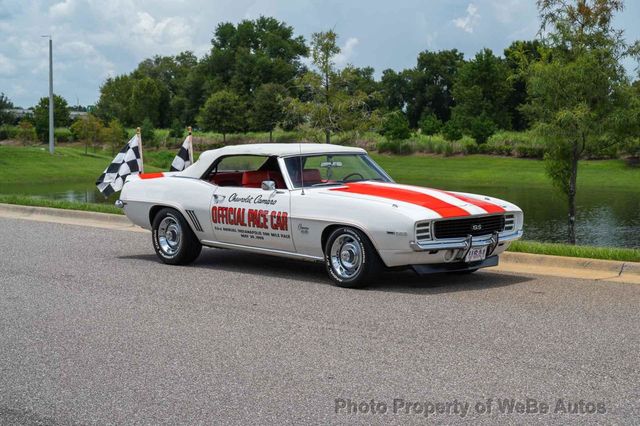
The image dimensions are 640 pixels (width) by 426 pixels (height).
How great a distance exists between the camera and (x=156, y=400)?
5.54 meters

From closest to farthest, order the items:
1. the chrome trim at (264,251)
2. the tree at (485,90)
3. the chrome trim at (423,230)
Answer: the chrome trim at (423,230)
the chrome trim at (264,251)
the tree at (485,90)

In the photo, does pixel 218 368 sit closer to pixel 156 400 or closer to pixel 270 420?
pixel 156 400

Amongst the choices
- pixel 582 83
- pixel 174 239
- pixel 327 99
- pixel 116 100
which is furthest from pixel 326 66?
pixel 116 100

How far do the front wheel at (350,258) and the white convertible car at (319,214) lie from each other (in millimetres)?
10

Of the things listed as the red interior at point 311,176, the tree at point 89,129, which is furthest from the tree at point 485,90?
the red interior at point 311,176

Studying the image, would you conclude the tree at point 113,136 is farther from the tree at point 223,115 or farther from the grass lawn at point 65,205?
the grass lawn at point 65,205

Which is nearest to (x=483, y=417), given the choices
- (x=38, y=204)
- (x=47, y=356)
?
(x=47, y=356)

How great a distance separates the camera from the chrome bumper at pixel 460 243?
350 inches

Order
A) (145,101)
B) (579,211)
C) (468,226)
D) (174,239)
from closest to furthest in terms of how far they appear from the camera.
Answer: (468,226) < (174,239) < (579,211) < (145,101)

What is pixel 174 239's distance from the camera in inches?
441

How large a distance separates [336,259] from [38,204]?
11.3m

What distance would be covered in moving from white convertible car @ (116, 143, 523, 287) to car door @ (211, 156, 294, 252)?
14mm

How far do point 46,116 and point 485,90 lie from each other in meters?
41.4

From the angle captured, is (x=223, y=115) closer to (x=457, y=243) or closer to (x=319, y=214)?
(x=319, y=214)
